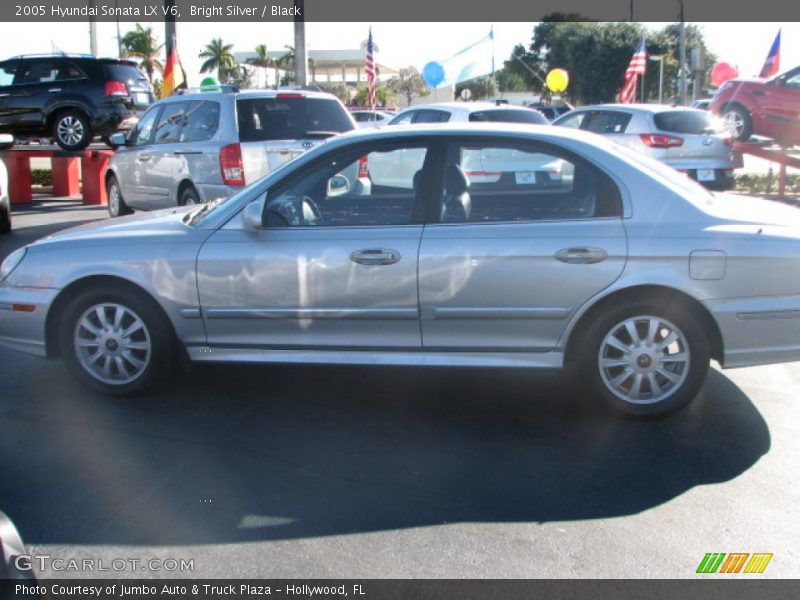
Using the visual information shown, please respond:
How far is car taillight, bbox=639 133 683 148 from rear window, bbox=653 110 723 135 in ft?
0.47

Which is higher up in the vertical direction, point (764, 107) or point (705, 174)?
point (764, 107)

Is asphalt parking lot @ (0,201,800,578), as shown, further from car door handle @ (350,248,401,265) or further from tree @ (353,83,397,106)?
tree @ (353,83,397,106)

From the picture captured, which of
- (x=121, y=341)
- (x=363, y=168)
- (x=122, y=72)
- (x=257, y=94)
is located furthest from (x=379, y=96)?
(x=121, y=341)

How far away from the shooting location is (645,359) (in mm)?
4875

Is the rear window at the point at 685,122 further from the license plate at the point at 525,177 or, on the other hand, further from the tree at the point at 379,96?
the tree at the point at 379,96

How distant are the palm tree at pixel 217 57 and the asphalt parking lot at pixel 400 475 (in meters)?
70.9

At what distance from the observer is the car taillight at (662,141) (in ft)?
42.0

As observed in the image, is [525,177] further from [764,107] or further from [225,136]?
[764,107]

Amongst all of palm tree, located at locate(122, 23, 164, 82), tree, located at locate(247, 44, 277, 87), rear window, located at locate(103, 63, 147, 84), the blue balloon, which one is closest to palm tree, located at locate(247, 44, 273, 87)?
tree, located at locate(247, 44, 277, 87)

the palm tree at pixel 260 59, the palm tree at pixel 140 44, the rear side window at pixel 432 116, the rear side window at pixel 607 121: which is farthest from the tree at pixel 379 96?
the rear side window at pixel 432 116

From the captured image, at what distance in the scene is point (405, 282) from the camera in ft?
16.1

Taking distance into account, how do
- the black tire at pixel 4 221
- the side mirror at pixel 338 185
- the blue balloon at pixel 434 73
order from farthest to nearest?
the blue balloon at pixel 434 73 → the black tire at pixel 4 221 → the side mirror at pixel 338 185

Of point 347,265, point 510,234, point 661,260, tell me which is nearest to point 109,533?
point 347,265

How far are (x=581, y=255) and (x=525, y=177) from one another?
776 millimetres
